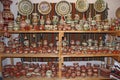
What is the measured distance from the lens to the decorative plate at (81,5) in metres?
3.10

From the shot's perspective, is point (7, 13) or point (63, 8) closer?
point (7, 13)

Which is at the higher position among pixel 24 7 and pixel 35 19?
pixel 24 7

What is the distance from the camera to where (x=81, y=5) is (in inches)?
122

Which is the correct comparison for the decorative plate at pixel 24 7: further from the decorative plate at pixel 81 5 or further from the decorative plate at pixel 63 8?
the decorative plate at pixel 81 5

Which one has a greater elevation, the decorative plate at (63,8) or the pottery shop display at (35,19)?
the decorative plate at (63,8)

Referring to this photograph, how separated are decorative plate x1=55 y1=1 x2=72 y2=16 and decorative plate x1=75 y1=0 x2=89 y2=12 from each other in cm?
14

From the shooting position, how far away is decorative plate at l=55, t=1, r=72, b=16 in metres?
3.09

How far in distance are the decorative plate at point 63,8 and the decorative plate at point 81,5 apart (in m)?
0.14

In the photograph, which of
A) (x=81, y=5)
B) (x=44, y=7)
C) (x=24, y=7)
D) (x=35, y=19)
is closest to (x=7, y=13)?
(x=24, y=7)


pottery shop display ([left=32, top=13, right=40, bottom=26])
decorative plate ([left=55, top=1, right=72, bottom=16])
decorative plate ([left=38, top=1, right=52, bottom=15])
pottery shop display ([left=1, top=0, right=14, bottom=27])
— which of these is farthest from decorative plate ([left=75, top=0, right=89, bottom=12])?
pottery shop display ([left=1, top=0, right=14, bottom=27])

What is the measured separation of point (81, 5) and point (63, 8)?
0.31 m

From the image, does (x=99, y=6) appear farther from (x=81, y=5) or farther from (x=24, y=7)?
(x=24, y=7)

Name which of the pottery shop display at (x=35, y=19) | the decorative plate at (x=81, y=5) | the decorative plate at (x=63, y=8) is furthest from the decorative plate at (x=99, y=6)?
the pottery shop display at (x=35, y=19)

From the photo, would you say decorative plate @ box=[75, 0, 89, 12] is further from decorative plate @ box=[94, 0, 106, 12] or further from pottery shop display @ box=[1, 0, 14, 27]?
pottery shop display @ box=[1, 0, 14, 27]
